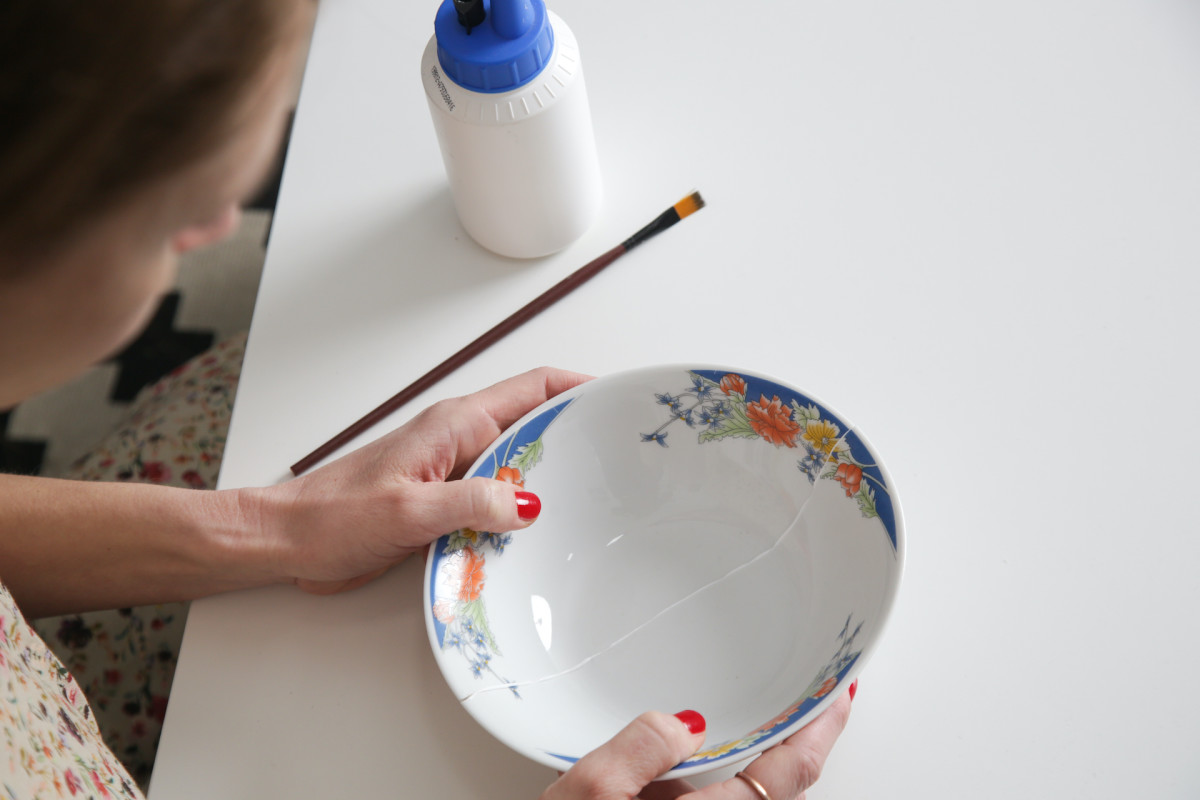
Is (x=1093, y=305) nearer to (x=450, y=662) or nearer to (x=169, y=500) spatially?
(x=450, y=662)

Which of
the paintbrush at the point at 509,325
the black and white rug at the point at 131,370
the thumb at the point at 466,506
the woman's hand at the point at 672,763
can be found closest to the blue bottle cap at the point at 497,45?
the paintbrush at the point at 509,325

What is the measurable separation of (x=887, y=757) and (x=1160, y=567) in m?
0.21

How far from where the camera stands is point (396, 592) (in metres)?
0.60

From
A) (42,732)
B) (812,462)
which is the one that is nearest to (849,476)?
(812,462)

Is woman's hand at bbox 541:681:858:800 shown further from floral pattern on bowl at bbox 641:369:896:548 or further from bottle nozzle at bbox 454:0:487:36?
bottle nozzle at bbox 454:0:487:36

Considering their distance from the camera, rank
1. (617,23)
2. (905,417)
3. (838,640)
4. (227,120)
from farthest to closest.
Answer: (617,23) < (905,417) < (838,640) < (227,120)

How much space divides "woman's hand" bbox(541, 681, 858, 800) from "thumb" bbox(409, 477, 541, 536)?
153mm

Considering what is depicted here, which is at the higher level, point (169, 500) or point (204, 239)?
point (204, 239)

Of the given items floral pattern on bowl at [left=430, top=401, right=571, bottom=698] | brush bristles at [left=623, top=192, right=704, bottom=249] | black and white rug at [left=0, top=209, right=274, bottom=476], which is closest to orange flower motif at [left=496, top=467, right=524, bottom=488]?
floral pattern on bowl at [left=430, top=401, right=571, bottom=698]

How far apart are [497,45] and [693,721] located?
440mm

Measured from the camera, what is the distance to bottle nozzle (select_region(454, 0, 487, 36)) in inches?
21.4

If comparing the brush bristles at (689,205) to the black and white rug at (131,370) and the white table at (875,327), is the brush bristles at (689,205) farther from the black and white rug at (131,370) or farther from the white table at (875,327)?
the black and white rug at (131,370)

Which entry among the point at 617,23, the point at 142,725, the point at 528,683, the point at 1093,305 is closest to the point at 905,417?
the point at 1093,305

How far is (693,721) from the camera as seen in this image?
1.66 feet
